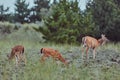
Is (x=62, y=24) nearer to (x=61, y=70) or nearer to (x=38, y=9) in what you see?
(x=61, y=70)

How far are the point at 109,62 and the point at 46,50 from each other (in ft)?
7.82

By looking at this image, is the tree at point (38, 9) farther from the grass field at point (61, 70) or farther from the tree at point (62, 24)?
the grass field at point (61, 70)

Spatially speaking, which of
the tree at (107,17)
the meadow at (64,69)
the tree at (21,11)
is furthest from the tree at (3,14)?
the meadow at (64,69)

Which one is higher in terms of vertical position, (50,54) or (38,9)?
(50,54)

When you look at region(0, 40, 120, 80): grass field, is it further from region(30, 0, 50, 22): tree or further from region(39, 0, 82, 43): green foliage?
region(30, 0, 50, 22): tree

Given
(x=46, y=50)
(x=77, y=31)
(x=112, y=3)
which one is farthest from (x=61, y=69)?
(x=112, y=3)

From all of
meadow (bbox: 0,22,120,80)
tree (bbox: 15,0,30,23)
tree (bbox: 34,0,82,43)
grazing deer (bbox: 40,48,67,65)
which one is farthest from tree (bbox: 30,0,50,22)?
grazing deer (bbox: 40,48,67,65)

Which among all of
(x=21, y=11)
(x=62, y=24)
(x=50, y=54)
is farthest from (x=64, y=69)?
(x=21, y=11)

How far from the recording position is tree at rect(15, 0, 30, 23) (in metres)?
54.2

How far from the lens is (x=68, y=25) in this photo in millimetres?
30797

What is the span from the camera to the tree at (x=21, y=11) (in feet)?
178

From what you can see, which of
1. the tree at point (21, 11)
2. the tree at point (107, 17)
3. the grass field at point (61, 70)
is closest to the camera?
the grass field at point (61, 70)

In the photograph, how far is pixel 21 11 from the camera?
178ft

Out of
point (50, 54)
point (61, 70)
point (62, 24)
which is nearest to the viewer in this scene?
point (61, 70)
